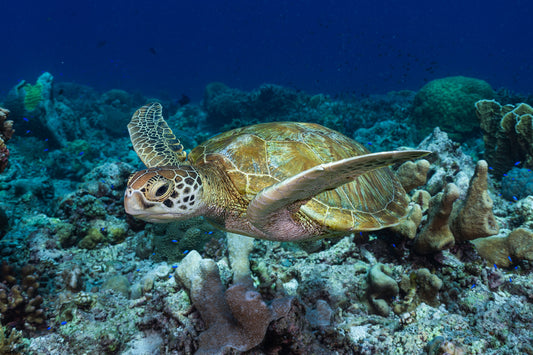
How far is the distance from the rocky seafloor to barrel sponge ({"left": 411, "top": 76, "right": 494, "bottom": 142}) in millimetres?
3791

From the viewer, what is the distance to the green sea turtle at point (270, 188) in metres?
1.57

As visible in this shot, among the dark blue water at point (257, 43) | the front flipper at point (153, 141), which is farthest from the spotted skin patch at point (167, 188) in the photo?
the dark blue water at point (257, 43)

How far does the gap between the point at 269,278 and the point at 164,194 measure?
1294 millimetres

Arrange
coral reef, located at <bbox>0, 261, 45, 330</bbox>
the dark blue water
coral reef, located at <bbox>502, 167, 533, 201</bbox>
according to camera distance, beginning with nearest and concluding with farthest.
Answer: coral reef, located at <bbox>0, 261, 45, 330</bbox>, coral reef, located at <bbox>502, 167, 533, 201</bbox>, the dark blue water

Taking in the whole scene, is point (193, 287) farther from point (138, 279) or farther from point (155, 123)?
point (155, 123)

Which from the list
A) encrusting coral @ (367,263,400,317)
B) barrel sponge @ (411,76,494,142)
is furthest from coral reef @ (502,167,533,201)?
barrel sponge @ (411,76,494,142)

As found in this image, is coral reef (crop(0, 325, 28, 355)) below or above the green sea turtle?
below

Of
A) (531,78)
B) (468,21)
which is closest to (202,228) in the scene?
(531,78)

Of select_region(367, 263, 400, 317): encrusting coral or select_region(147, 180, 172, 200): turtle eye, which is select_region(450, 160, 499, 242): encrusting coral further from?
select_region(147, 180, 172, 200): turtle eye

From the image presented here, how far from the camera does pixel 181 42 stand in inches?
3231

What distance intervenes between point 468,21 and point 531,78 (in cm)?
4978

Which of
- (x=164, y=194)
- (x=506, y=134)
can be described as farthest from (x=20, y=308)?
(x=506, y=134)

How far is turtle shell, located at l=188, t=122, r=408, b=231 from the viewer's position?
2.08 m

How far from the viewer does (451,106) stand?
815cm
